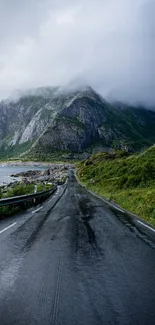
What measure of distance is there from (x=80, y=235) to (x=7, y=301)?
19.6 ft

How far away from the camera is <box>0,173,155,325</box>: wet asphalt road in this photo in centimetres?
459

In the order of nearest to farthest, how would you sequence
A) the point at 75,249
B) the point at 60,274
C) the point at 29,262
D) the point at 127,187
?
1. the point at 60,274
2. the point at 29,262
3. the point at 75,249
4. the point at 127,187

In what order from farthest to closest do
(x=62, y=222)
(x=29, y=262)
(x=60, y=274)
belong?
1. (x=62, y=222)
2. (x=29, y=262)
3. (x=60, y=274)

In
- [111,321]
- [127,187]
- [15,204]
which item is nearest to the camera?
[111,321]

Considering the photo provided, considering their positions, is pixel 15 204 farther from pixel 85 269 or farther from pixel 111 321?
pixel 111 321

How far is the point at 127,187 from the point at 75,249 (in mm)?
24089

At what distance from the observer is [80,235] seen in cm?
1086

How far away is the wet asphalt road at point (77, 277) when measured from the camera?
15.1 ft

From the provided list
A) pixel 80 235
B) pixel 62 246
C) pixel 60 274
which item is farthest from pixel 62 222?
pixel 60 274

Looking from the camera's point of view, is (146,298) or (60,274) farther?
(60,274)

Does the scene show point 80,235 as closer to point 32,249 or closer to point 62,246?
point 62,246

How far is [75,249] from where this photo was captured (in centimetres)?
877

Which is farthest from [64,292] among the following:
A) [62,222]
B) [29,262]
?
[62,222]

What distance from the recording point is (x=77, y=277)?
247 inches
